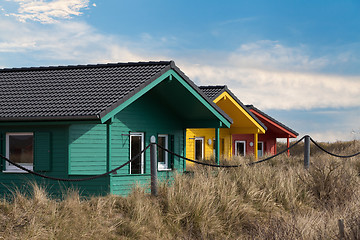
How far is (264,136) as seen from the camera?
35.0 m

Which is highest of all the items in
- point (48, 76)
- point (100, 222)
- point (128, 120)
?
point (48, 76)

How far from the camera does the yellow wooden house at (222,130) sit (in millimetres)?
24312

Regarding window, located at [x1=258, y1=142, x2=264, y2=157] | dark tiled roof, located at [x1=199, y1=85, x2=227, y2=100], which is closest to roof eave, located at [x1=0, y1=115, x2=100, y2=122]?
dark tiled roof, located at [x1=199, y1=85, x2=227, y2=100]

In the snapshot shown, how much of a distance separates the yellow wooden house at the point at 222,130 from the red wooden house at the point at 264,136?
179 centimetres

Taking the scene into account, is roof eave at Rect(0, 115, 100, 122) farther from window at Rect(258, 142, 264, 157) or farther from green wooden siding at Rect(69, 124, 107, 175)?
window at Rect(258, 142, 264, 157)

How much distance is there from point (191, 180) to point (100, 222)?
2.96 metres

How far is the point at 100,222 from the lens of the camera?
33.5 ft

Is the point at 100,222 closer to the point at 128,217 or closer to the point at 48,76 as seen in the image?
the point at 128,217

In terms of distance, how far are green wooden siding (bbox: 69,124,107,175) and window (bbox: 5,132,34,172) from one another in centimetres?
154

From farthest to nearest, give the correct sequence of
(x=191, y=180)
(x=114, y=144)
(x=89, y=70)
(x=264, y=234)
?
(x=89, y=70)
(x=114, y=144)
(x=191, y=180)
(x=264, y=234)

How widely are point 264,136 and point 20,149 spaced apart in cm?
2110

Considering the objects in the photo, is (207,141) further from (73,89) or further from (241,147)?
(73,89)

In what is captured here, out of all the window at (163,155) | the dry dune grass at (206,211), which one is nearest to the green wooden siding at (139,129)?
the window at (163,155)

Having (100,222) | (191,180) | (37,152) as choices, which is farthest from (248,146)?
(100,222)
